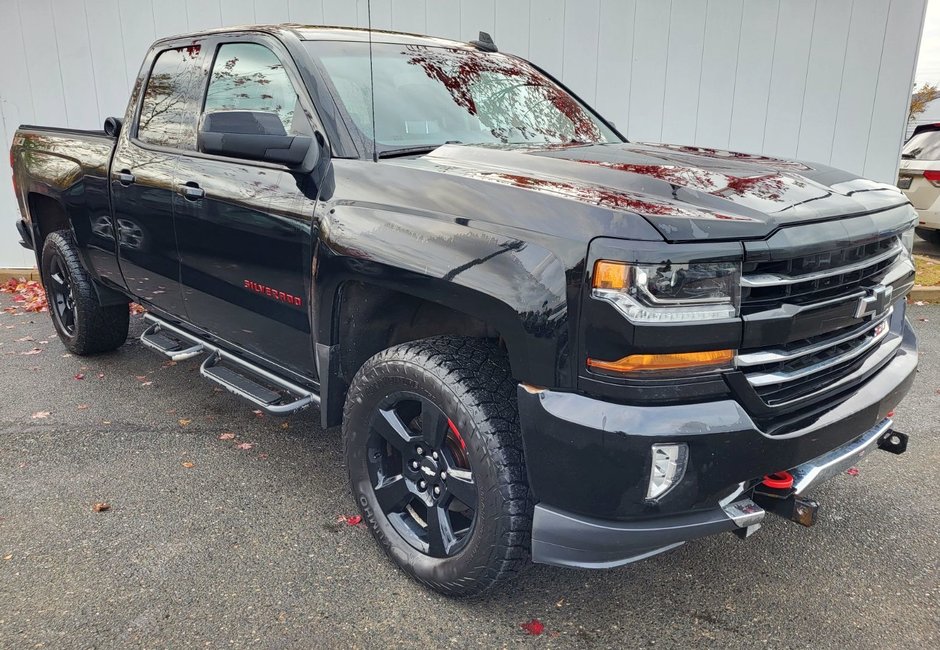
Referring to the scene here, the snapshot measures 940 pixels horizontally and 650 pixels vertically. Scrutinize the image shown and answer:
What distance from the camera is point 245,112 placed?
2.65 meters

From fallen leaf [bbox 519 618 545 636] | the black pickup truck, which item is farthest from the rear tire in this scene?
fallen leaf [bbox 519 618 545 636]

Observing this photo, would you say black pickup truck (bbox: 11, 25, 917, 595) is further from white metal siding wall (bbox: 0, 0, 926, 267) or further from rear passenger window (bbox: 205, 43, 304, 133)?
white metal siding wall (bbox: 0, 0, 926, 267)

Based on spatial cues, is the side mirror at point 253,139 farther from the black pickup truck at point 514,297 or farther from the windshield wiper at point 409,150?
the windshield wiper at point 409,150

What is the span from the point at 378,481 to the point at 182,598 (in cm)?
77

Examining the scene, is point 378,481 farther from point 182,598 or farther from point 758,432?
point 758,432

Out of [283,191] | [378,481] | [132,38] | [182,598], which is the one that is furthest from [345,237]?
[132,38]

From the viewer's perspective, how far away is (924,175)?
8.45m

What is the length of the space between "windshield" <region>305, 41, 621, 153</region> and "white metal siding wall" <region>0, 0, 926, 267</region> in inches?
137

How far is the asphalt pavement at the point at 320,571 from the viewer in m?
2.32

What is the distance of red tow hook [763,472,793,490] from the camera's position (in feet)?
7.06

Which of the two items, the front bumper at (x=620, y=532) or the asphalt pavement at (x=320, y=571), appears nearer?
the front bumper at (x=620, y=532)

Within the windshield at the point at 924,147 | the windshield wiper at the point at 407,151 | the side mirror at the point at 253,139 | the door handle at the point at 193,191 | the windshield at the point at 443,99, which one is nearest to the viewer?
the side mirror at the point at 253,139

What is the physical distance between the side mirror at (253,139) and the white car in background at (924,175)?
8176mm

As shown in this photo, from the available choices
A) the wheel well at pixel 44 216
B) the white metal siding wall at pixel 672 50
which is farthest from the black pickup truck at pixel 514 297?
the white metal siding wall at pixel 672 50
